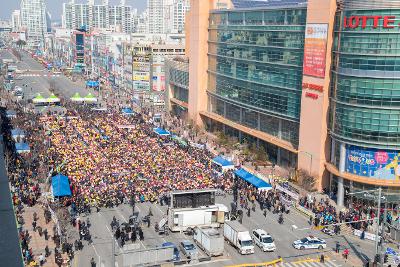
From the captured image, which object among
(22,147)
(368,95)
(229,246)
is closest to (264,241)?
(229,246)

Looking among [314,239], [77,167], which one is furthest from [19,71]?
[314,239]

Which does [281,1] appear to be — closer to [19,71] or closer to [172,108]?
[172,108]

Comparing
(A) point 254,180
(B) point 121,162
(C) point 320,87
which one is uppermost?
(C) point 320,87

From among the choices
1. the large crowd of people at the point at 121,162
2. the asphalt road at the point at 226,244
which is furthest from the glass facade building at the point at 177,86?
the asphalt road at the point at 226,244

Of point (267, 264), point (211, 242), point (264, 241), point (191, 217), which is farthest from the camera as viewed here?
point (191, 217)

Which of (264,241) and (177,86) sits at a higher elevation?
(177,86)

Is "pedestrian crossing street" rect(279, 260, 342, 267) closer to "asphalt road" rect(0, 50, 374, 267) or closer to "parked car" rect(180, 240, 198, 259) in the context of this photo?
"asphalt road" rect(0, 50, 374, 267)

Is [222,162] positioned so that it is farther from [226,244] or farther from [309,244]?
[309,244]
